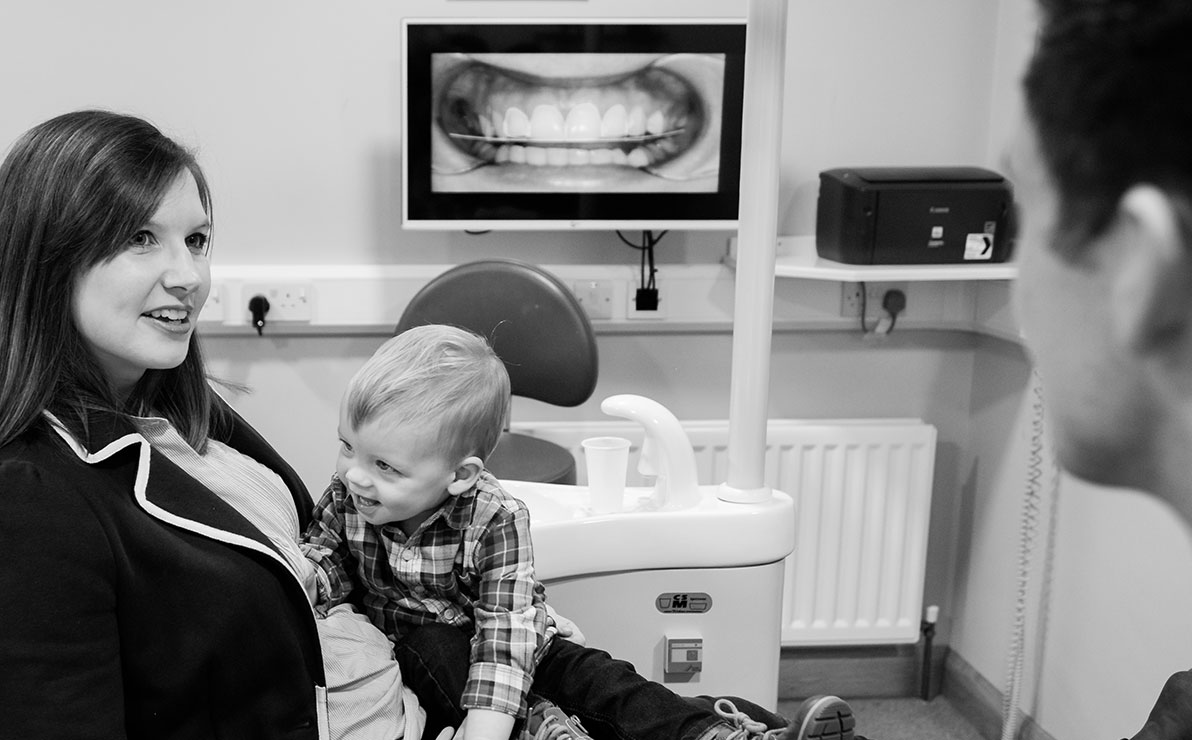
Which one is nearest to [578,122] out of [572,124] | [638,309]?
[572,124]

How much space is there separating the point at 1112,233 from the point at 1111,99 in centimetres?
7

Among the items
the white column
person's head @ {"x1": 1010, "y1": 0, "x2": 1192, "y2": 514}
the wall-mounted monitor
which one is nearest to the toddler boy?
the white column

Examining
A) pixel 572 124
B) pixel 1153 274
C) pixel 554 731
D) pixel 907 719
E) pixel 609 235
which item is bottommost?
pixel 907 719

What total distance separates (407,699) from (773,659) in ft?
2.26

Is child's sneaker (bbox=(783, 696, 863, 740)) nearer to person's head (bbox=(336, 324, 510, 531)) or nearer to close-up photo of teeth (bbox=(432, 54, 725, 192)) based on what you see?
person's head (bbox=(336, 324, 510, 531))

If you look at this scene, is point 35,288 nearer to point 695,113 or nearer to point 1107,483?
point 1107,483

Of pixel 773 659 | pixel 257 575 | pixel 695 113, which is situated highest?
pixel 695 113

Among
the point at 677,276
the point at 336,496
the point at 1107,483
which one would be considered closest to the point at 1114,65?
the point at 1107,483

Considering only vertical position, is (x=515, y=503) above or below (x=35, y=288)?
below

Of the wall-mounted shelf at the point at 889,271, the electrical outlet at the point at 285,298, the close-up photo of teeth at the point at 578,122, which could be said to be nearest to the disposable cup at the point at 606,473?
the wall-mounted shelf at the point at 889,271

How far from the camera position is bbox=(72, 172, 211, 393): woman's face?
129cm

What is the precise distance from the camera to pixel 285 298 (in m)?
2.79

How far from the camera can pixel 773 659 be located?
1.85 meters

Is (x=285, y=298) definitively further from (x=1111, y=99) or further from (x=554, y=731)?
(x=1111, y=99)
